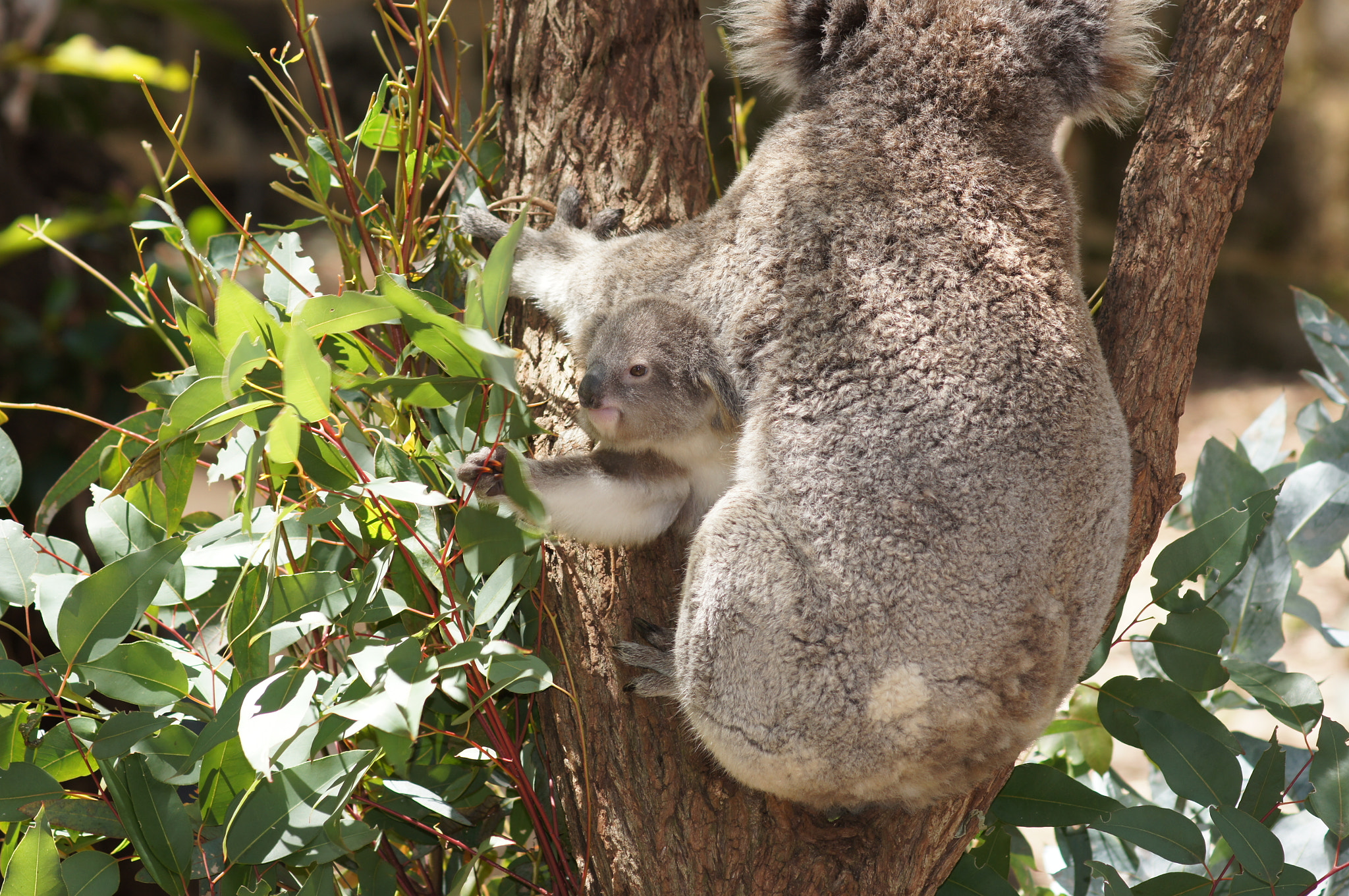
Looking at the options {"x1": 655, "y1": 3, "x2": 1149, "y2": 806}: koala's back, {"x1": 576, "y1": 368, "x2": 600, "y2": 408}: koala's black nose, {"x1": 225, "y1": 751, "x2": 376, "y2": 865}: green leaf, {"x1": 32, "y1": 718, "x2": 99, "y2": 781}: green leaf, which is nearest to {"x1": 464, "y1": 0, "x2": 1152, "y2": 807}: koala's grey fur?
{"x1": 655, "y1": 3, "x2": 1149, "y2": 806}: koala's back

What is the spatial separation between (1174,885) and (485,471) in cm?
122

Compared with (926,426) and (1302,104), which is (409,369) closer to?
(926,426)

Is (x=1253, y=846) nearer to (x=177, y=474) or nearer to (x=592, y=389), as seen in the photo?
(x=592, y=389)

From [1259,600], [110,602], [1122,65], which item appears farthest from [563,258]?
[1259,600]

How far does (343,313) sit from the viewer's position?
3.91 feet

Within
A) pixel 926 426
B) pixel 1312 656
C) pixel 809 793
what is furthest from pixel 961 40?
pixel 1312 656

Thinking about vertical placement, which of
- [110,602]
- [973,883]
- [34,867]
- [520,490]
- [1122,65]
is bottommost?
[973,883]

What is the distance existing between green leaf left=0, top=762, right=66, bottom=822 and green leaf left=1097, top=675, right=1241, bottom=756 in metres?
1.54

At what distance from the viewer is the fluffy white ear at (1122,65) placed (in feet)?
5.76

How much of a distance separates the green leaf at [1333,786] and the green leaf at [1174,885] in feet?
0.65

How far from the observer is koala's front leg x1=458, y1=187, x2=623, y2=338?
5.74 ft

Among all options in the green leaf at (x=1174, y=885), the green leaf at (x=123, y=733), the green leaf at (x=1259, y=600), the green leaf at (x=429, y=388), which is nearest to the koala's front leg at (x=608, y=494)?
the green leaf at (x=429, y=388)

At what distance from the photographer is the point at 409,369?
1.64 m

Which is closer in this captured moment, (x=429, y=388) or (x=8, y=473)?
(x=429, y=388)
